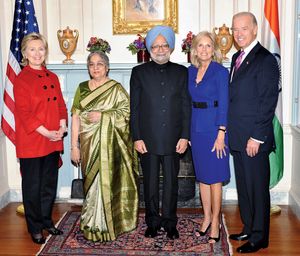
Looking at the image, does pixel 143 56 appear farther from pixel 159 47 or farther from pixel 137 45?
pixel 159 47

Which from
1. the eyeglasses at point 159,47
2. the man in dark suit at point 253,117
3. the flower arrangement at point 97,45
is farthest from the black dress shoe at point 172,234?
the flower arrangement at point 97,45

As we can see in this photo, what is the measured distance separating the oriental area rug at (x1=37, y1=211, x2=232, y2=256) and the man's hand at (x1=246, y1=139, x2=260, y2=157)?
0.73 m

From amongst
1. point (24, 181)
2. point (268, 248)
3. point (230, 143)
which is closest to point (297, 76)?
point (230, 143)

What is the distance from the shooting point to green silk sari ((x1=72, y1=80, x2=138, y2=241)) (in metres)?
3.26

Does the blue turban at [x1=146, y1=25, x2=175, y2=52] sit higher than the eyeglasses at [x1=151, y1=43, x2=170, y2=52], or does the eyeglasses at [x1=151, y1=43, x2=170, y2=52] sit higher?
the blue turban at [x1=146, y1=25, x2=175, y2=52]

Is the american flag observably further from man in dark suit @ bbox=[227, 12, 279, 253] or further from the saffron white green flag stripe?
the saffron white green flag stripe

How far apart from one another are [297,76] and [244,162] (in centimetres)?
143

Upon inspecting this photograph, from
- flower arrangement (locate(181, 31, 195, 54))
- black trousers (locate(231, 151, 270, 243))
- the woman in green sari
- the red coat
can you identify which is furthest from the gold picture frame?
black trousers (locate(231, 151, 270, 243))

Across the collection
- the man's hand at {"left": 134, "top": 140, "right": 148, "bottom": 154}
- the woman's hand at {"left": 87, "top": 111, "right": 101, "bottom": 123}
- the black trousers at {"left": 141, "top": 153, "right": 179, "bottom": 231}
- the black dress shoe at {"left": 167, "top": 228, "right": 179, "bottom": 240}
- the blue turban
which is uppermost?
the blue turban

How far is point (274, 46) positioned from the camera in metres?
3.88

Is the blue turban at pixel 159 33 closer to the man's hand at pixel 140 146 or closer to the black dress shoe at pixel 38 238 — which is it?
the man's hand at pixel 140 146

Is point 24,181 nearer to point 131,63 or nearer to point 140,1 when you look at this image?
point 131,63

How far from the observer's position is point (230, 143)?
3.14 m

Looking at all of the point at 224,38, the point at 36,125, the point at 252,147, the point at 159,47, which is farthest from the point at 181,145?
the point at 224,38
